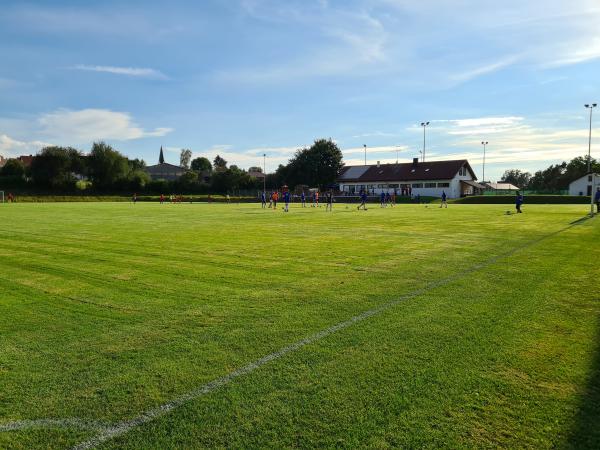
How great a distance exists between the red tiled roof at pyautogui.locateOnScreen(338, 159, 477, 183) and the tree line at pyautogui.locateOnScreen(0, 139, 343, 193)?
4.84 m

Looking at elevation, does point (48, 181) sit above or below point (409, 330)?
above

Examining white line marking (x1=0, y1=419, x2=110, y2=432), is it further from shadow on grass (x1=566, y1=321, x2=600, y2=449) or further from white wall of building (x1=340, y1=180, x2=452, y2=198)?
white wall of building (x1=340, y1=180, x2=452, y2=198)

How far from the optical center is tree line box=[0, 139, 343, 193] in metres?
86.0

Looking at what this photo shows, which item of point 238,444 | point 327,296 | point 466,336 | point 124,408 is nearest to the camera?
point 238,444

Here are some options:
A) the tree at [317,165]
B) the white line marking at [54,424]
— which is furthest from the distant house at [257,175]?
the white line marking at [54,424]

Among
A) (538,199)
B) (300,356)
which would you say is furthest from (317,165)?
(300,356)

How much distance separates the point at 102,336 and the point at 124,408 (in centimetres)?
190

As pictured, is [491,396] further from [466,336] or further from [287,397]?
[287,397]

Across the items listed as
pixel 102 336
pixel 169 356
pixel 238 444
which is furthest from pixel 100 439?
pixel 102 336

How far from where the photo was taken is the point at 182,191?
9506 cm

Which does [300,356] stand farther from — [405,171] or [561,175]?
[561,175]

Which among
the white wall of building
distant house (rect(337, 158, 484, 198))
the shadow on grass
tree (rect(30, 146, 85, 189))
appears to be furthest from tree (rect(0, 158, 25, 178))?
the shadow on grass

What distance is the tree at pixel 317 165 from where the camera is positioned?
99.8 meters

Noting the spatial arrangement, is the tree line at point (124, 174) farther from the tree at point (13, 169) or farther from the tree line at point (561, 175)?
the tree line at point (561, 175)
